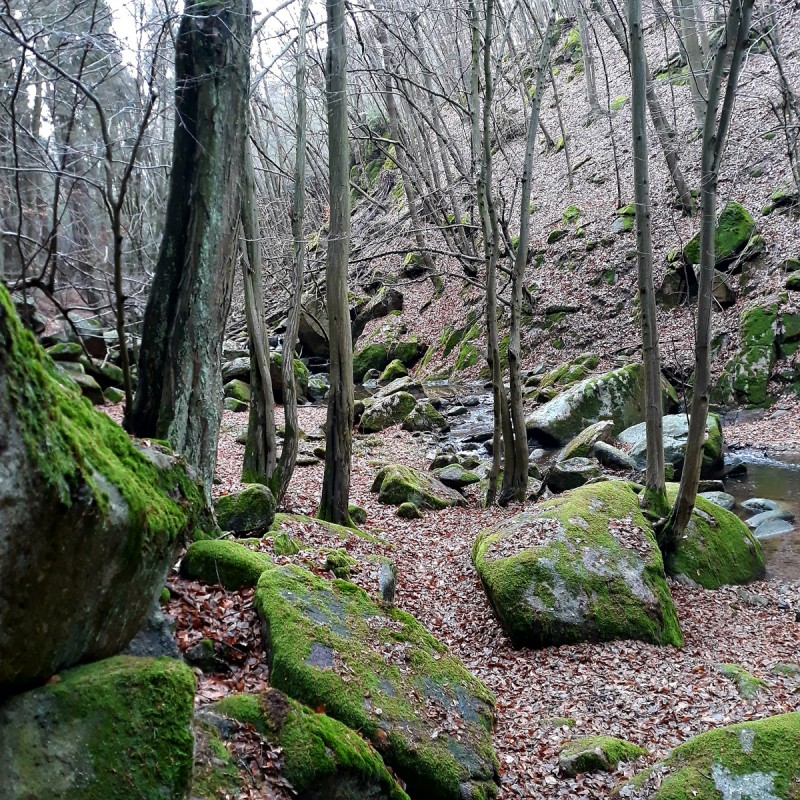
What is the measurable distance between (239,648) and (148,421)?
2255 mm

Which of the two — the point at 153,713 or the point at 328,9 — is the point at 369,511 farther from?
the point at 153,713

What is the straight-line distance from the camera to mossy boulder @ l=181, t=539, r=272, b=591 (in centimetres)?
512

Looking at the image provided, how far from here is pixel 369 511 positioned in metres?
11.3

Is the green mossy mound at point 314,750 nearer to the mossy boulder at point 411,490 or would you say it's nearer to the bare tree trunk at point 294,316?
the bare tree trunk at point 294,316

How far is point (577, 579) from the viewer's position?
700 cm

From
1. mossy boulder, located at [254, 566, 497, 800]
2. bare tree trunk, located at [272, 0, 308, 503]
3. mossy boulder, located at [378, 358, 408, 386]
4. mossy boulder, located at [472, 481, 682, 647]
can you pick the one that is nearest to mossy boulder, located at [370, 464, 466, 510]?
bare tree trunk, located at [272, 0, 308, 503]

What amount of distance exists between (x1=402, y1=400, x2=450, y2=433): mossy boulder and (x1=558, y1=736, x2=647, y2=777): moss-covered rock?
521 inches

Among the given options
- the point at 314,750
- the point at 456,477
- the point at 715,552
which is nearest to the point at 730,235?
the point at 456,477

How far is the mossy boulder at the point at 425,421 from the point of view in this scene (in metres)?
18.2

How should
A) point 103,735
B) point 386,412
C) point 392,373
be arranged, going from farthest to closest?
point 392,373 → point 386,412 → point 103,735

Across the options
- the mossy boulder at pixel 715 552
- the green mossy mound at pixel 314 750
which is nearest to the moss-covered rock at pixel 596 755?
the green mossy mound at pixel 314 750

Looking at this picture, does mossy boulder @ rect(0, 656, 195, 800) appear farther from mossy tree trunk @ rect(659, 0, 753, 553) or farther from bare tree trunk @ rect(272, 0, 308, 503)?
bare tree trunk @ rect(272, 0, 308, 503)

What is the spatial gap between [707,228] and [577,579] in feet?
13.5

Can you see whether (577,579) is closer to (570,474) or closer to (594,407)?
(570,474)
